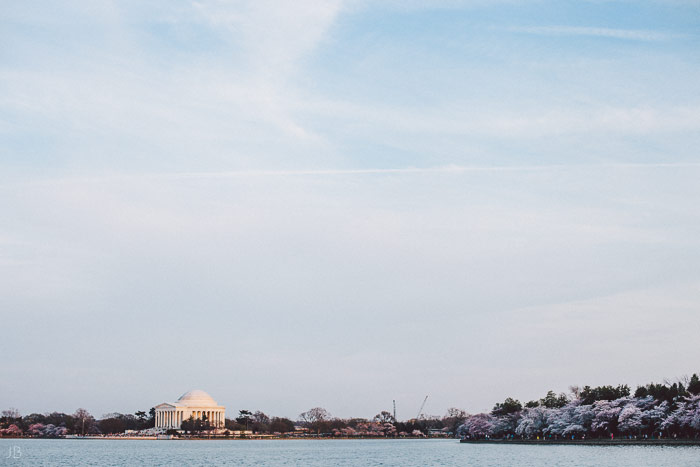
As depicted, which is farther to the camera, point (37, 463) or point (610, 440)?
point (610, 440)

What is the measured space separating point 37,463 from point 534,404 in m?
106

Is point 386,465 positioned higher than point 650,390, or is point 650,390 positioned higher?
point 650,390

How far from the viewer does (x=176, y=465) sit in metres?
81.7

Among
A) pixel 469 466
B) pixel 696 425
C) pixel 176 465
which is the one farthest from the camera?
pixel 696 425

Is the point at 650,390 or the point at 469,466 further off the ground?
the point at 650,390

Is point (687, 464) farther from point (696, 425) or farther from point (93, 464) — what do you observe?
point (93, 464)

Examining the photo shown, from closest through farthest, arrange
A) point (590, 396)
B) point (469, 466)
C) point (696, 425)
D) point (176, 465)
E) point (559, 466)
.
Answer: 1. point (559, 466)
2. point (469, 466)
3. point (176, 465)
4. point (696, 425)
5. point (590, 396)

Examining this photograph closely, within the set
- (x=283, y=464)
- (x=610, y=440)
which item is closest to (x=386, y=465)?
(x=283, y=464)

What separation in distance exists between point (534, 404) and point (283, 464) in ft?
290

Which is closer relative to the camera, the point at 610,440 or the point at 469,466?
the point at 469,466

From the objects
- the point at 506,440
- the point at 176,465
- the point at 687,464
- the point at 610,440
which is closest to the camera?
the point at 687,464

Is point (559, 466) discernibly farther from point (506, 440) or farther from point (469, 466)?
point (506, 440)

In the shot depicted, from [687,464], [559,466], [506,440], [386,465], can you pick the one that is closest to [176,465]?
[386,465]

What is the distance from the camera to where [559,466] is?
68125 millimetres
